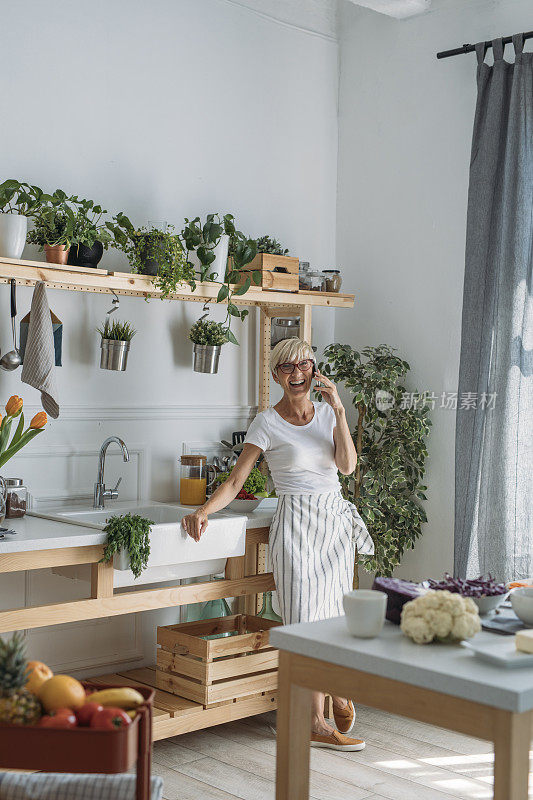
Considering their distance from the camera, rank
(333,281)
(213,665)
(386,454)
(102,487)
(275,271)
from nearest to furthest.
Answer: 1. (213,665)
2. (102,487)
3. (275,271)
4. (386,454)
5. (333,281)

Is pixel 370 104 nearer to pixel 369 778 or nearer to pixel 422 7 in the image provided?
pixel 422 7

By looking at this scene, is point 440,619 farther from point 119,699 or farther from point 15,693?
point 15,693

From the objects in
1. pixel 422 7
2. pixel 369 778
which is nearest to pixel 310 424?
pixel 369 778

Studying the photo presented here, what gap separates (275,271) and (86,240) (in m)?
1.03

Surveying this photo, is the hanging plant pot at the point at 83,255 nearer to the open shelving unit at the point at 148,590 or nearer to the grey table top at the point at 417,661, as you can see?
the open shelving unit at the point at 148,590

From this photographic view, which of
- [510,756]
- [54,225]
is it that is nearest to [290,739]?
[510,756]

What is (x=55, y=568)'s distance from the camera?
3434 mm

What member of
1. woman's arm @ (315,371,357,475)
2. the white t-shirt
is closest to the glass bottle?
the white t-shirt

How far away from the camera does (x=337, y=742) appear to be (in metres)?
3.69

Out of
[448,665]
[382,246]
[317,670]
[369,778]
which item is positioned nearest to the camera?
[448,665]

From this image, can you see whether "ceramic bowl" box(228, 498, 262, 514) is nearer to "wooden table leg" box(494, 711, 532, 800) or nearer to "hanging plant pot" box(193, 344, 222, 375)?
"hanging plant pot" box(193, 344, 222, 375)

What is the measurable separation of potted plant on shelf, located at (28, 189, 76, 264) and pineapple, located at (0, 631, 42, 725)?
2.10 m

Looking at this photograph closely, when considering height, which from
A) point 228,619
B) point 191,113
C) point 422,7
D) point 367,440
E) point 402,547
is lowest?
point 228,619

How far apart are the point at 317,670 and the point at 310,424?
1777mm
